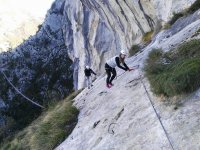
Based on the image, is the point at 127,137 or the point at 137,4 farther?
the point at 137,4

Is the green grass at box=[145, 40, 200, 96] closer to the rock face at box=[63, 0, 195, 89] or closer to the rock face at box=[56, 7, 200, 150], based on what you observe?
the rock face at box=[56, 7, 200, 150]

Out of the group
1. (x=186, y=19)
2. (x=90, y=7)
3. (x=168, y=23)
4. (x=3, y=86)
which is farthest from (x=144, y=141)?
(x=3, y=86)

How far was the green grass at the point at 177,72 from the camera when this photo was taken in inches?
457

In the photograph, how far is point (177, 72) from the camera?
12.3 meters

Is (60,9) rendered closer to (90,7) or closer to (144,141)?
(90,7)

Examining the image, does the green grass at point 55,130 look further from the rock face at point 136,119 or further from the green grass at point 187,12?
the green grass at point 187,12

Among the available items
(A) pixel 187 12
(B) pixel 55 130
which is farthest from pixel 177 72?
(A) pixel 187 12

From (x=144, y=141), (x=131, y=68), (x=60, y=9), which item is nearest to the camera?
(x=144, y=141)

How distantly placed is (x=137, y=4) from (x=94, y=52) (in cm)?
1910

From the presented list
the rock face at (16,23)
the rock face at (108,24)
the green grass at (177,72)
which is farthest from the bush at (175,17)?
the rock face at (16,23)

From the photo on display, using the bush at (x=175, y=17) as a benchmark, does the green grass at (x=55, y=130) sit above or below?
below

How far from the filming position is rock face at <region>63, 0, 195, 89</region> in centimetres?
2982

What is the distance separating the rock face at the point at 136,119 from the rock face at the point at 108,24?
29.0ft

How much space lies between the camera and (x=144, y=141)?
11.0 metres
